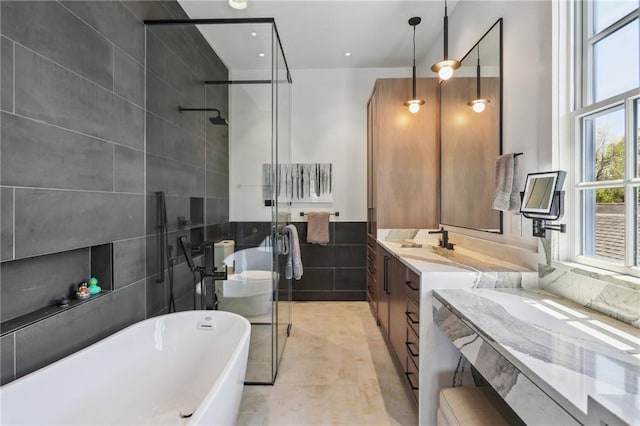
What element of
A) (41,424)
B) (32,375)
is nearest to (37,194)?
(32,375)

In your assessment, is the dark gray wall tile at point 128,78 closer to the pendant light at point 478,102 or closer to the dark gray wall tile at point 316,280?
the pendant light at point 478,102

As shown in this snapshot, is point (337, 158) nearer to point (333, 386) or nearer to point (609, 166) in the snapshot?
point (333, 386)

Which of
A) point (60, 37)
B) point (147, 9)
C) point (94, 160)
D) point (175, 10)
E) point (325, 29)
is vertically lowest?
point (94, 160)

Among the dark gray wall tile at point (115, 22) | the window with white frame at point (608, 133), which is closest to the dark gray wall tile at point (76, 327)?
the dark gray wall tile at point (115, 22)

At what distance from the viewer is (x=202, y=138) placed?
233 centimetres

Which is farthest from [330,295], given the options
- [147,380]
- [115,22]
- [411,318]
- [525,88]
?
[115,22]

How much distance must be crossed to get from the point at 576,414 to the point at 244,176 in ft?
7.17

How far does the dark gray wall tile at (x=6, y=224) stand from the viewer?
109 cm

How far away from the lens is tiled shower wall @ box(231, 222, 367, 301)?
12.3 ft

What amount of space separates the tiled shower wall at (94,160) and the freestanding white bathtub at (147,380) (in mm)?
144

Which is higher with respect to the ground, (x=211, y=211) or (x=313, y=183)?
(x=313, y=183)

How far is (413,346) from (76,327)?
1.78 m

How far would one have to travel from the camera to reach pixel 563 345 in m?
0.94

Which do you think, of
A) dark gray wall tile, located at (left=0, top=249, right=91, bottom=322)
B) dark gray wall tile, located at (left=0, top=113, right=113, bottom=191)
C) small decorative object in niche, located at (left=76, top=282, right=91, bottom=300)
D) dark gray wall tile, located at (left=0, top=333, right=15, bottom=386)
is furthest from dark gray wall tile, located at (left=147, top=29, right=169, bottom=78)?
dark gray wall tile, located at (left=0, top=333, right=15, bottom=386)
